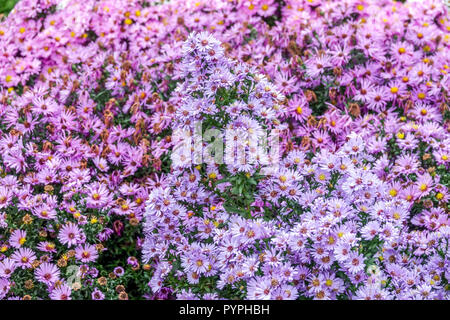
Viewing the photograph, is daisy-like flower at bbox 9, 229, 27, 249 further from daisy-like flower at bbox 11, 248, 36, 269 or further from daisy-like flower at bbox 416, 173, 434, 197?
daisy-like flower at bbox 416, 173, 434, 197

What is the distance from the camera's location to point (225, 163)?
2.39m

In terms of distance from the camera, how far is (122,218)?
3117 millimetres

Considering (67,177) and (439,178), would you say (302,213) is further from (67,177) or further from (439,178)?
(67,177)

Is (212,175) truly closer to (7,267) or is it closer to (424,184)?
(7,267)

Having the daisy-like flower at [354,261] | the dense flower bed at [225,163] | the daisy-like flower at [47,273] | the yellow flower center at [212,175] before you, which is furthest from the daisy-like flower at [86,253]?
the daisy-like flower at [354,261]

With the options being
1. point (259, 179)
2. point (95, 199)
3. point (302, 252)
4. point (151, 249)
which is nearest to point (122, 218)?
point (95, 199)

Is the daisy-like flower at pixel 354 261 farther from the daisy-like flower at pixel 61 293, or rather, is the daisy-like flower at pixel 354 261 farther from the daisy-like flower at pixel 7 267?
the daisy-like flower at pixel 7 267

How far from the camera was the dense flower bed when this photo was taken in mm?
2234

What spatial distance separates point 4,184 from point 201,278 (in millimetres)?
1132

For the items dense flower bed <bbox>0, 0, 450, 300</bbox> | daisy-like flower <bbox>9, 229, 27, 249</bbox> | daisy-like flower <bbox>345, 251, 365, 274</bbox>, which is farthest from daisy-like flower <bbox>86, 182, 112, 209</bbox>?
daisy-like flower <bbox>345, 251, 365, 274</bbox>

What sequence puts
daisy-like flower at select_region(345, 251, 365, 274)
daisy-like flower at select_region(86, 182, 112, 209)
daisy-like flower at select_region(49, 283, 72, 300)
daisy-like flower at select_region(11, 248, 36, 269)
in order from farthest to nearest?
daisy-like flower at select_region(86, 182, 112, 209) < daisy-like flower at select_region(11, 248, 36, 269) < daisy-like flower at select_region(49, 283, 72, 300) < daisy-like flower at select_region(345, 251, 365, 274)

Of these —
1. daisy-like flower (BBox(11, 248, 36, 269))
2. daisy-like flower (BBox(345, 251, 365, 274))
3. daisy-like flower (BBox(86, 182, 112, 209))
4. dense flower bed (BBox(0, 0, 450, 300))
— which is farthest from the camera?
daisy-like flower (BBox(86, 182, 112, 209))

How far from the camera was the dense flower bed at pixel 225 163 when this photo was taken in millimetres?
2234

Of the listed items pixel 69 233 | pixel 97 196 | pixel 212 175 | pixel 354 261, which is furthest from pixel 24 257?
pixel 354 261
